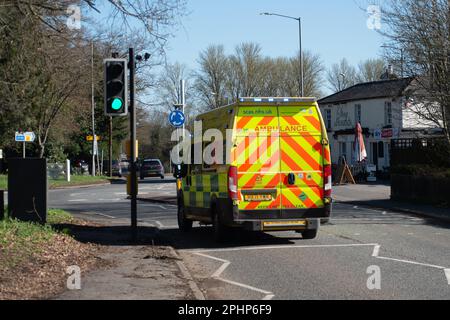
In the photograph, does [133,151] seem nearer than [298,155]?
No

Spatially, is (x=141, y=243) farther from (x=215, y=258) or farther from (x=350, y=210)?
(x=350, y=210)

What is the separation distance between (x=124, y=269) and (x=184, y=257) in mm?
2037

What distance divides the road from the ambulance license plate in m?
0.95

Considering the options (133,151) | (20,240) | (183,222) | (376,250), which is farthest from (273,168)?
(20,240)

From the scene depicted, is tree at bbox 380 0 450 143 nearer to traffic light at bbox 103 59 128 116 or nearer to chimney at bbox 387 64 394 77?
chimney at bbox 387 64 394 77

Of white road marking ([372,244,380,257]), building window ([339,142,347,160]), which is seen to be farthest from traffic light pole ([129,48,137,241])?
building window ([339,142,347,160])

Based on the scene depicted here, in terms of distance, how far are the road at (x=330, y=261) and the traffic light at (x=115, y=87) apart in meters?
2.99

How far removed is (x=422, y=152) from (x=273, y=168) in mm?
13759

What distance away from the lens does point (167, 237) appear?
15.5 metres

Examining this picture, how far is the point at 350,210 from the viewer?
2245cm

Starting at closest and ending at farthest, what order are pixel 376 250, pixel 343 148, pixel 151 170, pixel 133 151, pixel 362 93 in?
pixel 376 250 < pixel 133 151 < pixel 362 93 < pixel 343 148 < pixel 151 170

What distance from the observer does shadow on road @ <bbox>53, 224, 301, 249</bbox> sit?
548 inches

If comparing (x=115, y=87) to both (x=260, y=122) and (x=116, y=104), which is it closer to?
(x=116, y=104)
